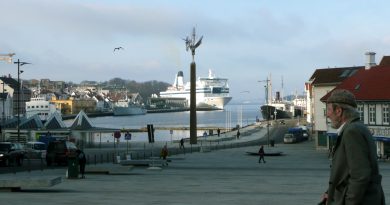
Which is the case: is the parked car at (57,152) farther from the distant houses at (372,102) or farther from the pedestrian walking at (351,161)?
the pedestrian walking at (351,161)

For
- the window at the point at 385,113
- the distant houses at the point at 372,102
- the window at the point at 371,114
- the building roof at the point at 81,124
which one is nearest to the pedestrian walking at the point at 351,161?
the distant houses at the point at 372,102

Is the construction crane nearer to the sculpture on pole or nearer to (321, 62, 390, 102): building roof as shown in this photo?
the sculpture on pole

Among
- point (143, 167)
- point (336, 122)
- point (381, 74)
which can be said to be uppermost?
point (381, 74)

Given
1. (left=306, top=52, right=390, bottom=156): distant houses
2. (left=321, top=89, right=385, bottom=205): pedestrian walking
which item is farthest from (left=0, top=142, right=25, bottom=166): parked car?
(left=321, top=89, right=385, bottom=205): pedestrian walking

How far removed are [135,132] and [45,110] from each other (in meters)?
72.5

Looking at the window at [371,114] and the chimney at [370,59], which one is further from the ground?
the chimney at [370,59]

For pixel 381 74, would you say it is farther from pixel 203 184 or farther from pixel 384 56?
pixel 203 184

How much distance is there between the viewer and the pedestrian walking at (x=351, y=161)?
545 centimetres

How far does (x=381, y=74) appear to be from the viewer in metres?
60.0

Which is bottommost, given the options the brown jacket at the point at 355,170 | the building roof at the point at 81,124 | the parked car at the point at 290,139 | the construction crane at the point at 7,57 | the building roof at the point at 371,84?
the parked car at the point at 290,139

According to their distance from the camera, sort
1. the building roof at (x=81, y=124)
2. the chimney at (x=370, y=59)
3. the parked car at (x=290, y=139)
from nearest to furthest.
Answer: the chimney at (x=370, y=59) < the building roof at (x=81, y=124) < the parked car at (x=290, y=139)

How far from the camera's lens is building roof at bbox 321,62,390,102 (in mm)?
55562

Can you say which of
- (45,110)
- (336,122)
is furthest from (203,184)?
(45,110)

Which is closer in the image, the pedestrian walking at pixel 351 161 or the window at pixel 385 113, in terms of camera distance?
the pedestrian walking at pixel 351 161
